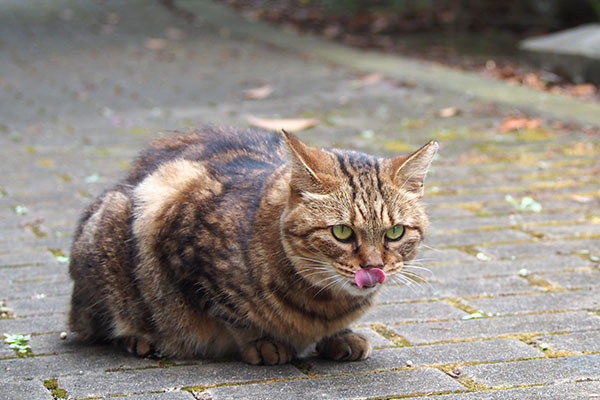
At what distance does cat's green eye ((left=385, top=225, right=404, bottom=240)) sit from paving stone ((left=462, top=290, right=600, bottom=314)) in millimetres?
802

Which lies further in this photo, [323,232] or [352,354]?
[352,354]

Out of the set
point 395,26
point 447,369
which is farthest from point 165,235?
point 395,26

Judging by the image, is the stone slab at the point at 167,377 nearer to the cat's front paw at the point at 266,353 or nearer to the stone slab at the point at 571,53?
the cat's front paw at the point at 266,353

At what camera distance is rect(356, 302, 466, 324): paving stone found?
346 cm

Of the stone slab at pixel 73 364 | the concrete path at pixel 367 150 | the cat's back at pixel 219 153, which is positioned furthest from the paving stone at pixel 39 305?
the cat's back at pixel 219 153

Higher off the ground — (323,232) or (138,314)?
(323,232)

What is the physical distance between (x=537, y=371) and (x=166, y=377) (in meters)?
1.21

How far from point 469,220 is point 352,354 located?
1.87 metres

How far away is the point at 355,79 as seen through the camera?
8.84 metres

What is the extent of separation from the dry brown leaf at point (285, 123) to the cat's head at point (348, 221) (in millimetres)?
3776

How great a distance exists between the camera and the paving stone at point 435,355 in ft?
9.85

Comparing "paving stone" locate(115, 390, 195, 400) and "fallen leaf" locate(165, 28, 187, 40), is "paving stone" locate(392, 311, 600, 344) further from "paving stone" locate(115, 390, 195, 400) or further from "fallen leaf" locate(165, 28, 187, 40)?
"fallen leaf" locate(165, 28, 187, 40)

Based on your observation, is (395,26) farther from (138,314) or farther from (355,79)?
(138,314)

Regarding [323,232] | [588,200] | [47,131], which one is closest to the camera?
[323,232]
